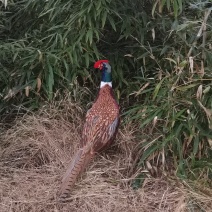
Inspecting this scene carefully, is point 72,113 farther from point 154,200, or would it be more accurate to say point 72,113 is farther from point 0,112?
point 154,200

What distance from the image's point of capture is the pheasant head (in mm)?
3633

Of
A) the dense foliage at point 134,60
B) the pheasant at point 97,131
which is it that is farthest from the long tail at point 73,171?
the dense foliage at point 134,60

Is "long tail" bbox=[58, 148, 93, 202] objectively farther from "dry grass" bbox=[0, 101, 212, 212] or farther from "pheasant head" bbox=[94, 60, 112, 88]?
"pheasant head" bbox=[94, 60, 112, 88]

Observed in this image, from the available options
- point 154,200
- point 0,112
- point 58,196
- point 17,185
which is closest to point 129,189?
point 154,200

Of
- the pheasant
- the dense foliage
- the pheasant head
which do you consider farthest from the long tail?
the pheasant head

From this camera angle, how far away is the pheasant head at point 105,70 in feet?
11.9

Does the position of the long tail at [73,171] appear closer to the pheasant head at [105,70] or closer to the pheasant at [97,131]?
the pheasant at [97,131]

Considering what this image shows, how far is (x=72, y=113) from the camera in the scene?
3.96m

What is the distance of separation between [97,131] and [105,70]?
0.47 m

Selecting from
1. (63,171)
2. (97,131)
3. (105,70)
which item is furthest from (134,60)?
(63,171)

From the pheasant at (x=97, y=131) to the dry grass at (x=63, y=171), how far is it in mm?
103

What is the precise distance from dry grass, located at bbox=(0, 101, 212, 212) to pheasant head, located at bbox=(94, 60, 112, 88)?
1.25 feet

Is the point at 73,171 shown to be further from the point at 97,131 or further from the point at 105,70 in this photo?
the point at 105,70

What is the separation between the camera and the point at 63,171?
3.56 m
